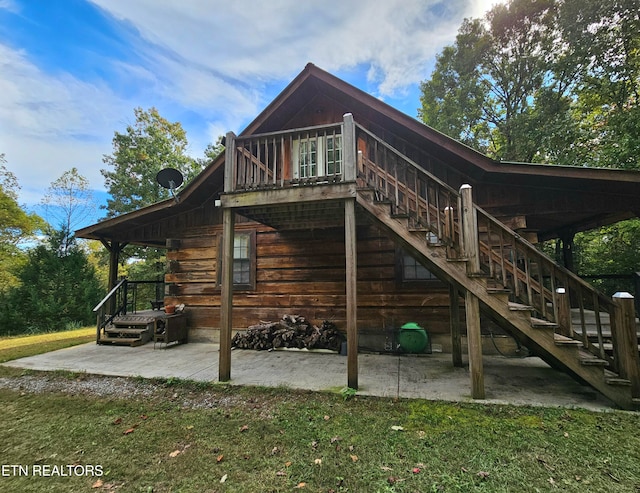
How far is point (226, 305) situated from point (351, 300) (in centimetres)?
202

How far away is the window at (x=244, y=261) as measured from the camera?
772 centimetres

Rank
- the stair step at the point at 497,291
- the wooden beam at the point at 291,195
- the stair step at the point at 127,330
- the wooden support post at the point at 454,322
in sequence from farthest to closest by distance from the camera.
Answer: the stair step at the point at 127,330, the wooden support post at the point at 454,322, the wooden beam at the point at 291,195, the stair step at the point at 497,291

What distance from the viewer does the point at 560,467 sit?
2.38 meters

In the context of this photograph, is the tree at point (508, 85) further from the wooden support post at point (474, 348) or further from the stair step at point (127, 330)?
the stair step at point (127, 330)

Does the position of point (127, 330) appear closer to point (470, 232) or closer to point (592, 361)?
point (470, 232)

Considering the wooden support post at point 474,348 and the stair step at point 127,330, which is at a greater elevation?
the wooden support post at point 474,348

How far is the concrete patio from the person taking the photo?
3910 millimetres

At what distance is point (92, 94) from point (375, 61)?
15823mm

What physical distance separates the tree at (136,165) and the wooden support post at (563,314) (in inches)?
853

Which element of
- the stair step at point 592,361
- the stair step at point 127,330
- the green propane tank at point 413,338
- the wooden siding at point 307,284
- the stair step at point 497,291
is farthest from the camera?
the stair step at point 127,330

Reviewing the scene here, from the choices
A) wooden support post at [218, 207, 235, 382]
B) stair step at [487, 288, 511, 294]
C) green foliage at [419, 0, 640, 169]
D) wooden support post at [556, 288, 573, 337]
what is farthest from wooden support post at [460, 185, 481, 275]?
green foliage at [419, 0, 640, 169]

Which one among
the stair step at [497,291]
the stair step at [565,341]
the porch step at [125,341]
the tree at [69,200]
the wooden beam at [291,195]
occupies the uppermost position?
the tree at [69,200]

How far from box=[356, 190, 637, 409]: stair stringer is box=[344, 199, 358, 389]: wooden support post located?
343 mm

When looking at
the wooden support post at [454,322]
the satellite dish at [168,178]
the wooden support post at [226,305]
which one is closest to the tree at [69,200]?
the satellite dish at [168,178]
